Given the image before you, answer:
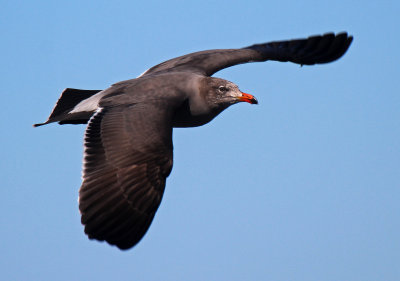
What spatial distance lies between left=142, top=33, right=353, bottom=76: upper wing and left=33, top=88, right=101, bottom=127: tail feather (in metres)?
1.52

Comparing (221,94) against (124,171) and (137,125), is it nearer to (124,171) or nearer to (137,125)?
(137,125)

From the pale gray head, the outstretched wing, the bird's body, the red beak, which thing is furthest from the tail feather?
the red beak

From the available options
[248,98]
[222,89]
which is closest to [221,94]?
[222,89]

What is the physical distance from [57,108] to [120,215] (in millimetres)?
4180

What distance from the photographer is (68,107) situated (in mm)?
14094

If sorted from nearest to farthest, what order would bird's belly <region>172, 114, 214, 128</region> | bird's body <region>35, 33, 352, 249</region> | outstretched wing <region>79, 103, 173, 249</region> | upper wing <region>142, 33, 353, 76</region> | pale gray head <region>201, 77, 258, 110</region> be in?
outstretched wing <region>79, 103, 173, 249</region> → bird's body <region>35, 33, 352, 249</region> → bird's belly <region>172, 114, 214, 128</region> → pale gray head <region>201, 77, 258, 110</region> → upper wing <region>142, 33, 353, 76</region>

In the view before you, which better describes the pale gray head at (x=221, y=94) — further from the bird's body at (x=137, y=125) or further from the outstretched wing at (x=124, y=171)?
the outstretched wing at (x=124, y=171)

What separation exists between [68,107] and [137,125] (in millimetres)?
2797

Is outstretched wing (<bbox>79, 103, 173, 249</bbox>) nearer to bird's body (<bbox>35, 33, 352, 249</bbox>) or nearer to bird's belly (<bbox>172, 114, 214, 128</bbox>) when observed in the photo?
bird's body (<bbox>35, 33, 352, 249</bbox>)

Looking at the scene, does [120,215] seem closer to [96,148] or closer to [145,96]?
[96,148]

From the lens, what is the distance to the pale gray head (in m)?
13.6

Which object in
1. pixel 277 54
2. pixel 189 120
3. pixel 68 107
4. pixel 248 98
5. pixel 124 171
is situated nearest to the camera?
pixel 124 171

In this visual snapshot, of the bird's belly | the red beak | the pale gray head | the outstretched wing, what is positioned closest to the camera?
the outstretched wing

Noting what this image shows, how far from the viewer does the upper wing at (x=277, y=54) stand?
1521 centimetres
